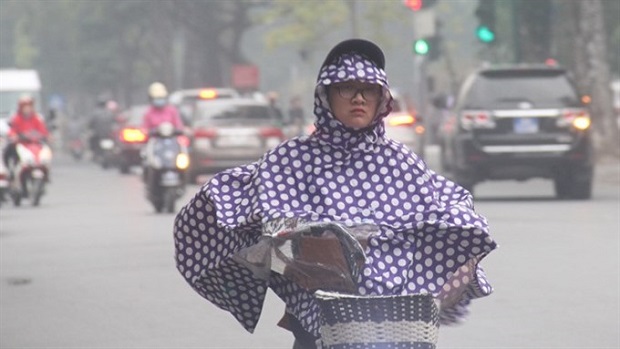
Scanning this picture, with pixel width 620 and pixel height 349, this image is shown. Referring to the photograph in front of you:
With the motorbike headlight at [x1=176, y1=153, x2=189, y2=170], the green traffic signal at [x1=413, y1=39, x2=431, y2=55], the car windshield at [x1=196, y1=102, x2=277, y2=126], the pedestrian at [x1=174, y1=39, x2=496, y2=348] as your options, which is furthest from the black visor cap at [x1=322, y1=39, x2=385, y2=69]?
the green traffic signal at [x1=413, y1=39, x2=431, y2=55]

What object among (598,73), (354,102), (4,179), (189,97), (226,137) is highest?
(354,102)

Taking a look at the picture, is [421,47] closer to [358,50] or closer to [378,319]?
[358,50]

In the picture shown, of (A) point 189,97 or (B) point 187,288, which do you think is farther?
(A) point 189,97

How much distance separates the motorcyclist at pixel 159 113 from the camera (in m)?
24.3

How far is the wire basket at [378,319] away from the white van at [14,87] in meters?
46.1

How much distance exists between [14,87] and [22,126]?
2496 cm

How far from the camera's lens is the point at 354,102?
5465 mm

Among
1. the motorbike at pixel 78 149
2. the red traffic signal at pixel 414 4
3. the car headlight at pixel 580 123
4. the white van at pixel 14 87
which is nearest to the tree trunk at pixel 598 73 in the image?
the red traffic signal at pixel 414 4

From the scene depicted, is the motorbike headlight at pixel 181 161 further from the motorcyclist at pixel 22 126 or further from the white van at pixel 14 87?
the white van at pixel 14 87

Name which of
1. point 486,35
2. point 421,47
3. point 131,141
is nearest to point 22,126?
point 486,35

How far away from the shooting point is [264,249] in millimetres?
5371

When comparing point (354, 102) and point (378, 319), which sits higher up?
point (354, 102)

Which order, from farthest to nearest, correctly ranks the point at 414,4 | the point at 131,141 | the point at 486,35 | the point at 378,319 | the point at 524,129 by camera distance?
the point at 131,141 < the point at 414,4 < the point at 486,35 < the point at 524,129 < the point at 378,319

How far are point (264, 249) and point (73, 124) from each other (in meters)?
66.1
